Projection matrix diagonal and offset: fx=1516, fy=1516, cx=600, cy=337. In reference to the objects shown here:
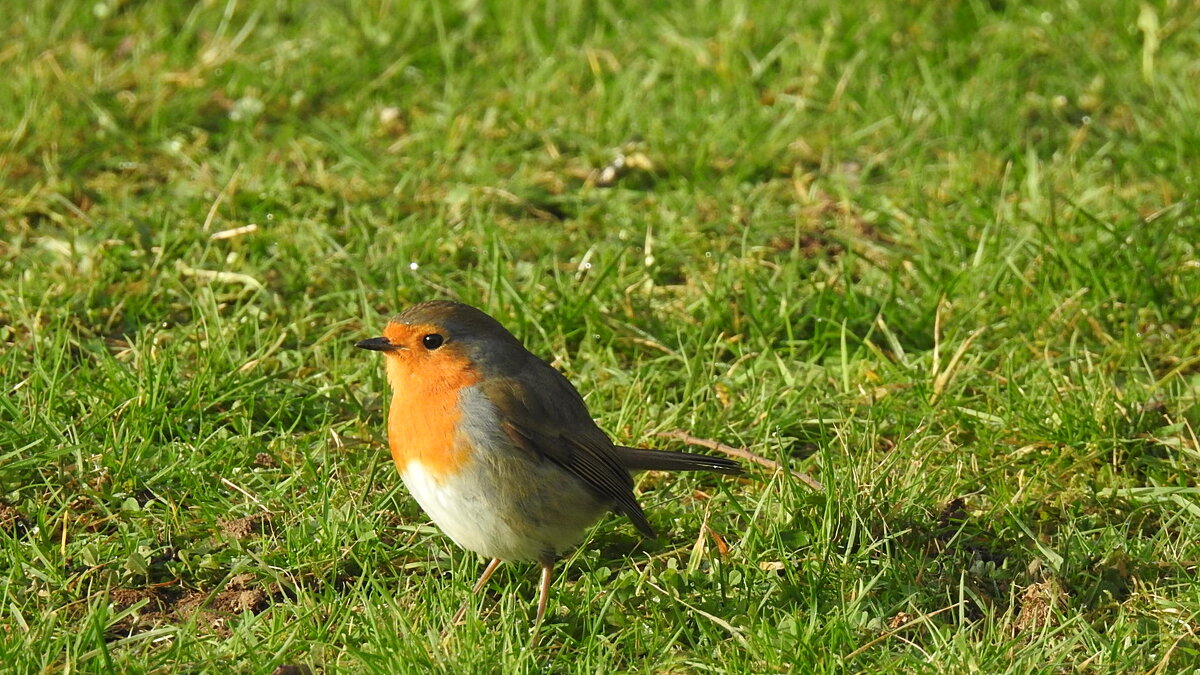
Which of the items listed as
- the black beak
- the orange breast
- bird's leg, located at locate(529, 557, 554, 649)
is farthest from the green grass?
the black beak

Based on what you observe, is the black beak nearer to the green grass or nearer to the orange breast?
the orange breast

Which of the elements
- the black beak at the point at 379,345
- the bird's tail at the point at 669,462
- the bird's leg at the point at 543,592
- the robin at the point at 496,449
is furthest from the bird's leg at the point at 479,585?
the black beak at the point at 379,345

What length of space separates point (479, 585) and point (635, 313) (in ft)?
5.45

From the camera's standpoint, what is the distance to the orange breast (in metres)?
3.99

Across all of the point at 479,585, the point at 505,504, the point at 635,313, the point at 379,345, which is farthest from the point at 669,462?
the point at 635,313

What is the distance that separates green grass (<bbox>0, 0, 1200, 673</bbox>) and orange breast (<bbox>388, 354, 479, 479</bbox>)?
1.03 ft

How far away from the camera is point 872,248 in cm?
594

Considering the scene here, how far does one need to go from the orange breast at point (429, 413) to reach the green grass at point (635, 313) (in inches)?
12.3

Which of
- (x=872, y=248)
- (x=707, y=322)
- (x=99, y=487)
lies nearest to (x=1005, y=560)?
(x=707, y=322)

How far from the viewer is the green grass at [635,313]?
155 inches

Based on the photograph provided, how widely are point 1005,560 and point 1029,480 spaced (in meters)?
0.39

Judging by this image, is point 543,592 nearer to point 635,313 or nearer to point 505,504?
point 505,504

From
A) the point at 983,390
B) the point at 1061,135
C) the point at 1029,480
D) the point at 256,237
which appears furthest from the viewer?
the point at 1061,135

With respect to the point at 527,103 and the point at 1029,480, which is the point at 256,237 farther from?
the point at 1029,480
